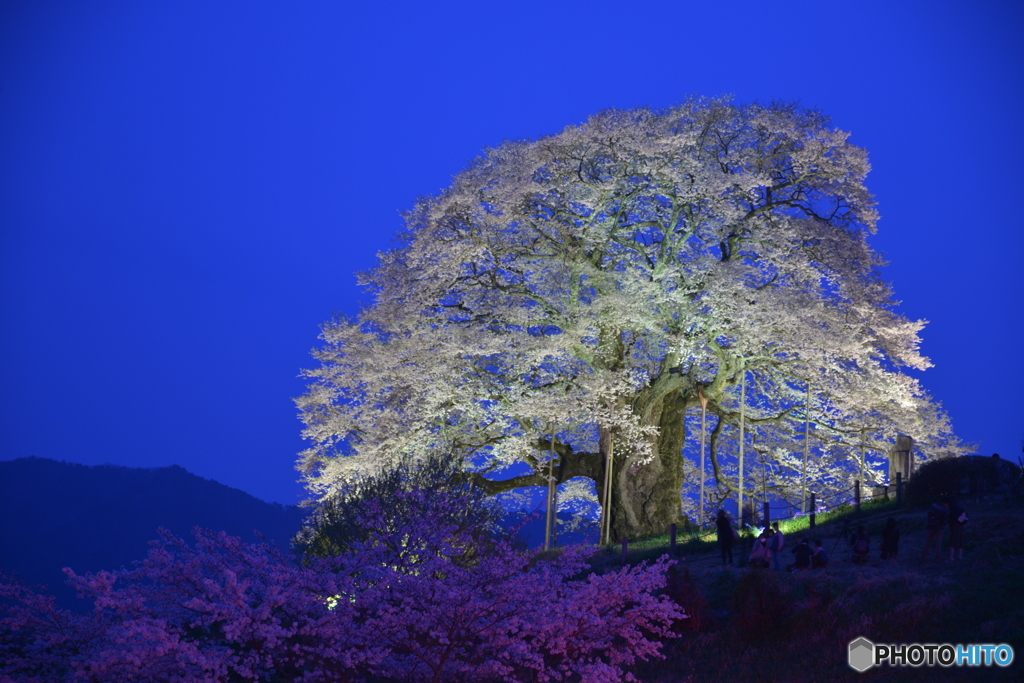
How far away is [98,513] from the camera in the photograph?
7869 centimetres

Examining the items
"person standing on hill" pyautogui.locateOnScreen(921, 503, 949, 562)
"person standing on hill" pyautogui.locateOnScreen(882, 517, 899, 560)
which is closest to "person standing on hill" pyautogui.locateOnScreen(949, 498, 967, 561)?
"person standing on hill" pyautogui.locateOnScreen(921, 503, 949, 562)

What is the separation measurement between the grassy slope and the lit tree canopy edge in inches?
327

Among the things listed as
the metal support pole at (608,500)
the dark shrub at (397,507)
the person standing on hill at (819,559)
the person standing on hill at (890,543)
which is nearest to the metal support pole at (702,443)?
the metal support pole at (608,500)

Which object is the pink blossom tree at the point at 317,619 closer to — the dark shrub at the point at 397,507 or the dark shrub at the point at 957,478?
the dark shrub at the point at 397,507

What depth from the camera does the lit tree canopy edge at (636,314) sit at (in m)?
23.3

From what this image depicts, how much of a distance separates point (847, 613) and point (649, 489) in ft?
38.0

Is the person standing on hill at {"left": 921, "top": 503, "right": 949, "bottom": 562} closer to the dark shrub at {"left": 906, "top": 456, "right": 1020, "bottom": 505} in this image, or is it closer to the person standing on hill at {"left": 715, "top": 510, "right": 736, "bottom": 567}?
the person standing on hill at {"left": 715, "top": 510, "right": 736, "bottom": 567}

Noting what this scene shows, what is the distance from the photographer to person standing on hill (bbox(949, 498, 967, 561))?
14.3 meters

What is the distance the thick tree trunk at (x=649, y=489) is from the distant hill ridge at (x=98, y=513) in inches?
2068

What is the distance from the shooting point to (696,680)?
12484 millimetres

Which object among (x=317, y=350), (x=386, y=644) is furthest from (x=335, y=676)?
(x=317, y=350)

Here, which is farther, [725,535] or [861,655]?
[725,535]

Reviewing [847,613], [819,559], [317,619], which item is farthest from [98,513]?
[847,613]

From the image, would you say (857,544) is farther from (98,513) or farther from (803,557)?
(98,513)
